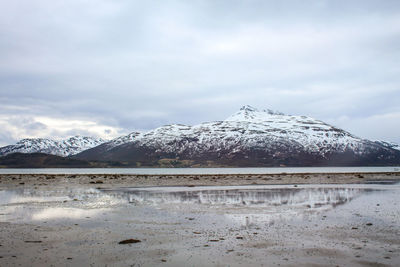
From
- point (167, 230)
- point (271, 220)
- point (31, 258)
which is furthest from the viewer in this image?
Answer: point (271, 220)

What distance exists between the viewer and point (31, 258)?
1295cm

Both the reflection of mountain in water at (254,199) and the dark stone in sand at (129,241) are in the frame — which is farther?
the reflection of mountain in water at (254,199)

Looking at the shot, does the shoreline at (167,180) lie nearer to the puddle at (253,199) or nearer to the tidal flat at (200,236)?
the puddle at (253,199)

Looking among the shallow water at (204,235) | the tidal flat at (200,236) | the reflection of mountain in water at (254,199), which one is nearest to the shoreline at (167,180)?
the reflection of mountain in water at (254,199)

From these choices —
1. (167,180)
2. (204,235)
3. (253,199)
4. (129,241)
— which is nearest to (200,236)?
(204,235)

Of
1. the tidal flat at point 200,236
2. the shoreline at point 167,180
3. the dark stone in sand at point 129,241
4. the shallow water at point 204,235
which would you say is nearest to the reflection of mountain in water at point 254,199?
the shallow water at point 204,235

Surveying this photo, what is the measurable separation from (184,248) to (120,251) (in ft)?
8.32

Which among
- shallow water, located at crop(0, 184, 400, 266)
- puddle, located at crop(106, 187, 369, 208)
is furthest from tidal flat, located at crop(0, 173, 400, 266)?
puddle, located at crop(106, 187, 369, 208)

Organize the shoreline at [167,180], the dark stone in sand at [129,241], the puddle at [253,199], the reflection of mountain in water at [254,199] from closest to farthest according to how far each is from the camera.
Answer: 1. the dark stone in sand at [129,241]
2. the puddle at [253,199]
3. the reflection of mountain in water at [254,199]
4. the shoreline at [167,180]

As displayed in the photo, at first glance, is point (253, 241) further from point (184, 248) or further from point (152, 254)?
point (152, 254)

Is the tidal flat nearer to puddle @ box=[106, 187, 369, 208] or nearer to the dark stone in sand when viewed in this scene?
the dark stone in sand

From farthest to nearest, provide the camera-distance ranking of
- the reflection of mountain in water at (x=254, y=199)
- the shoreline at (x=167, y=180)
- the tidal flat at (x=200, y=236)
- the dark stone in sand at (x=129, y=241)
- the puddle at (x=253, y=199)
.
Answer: the shoreline at (x=167, y=180) → the reflection of mountain in water at (x=254, y=199) → the puddle at (x=253, y=199) → the dark stone in sand at (x=129, y=241) → the tidal flat at (x=200, y=236)

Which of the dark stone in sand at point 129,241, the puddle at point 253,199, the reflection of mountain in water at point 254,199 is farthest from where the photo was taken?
the reflection of mountain in water at point 254,199

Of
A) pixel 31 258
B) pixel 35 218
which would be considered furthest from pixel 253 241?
pixel 35 218
